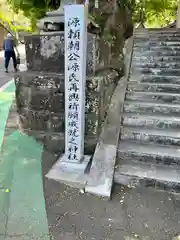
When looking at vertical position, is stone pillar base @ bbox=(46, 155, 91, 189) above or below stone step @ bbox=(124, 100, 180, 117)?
below

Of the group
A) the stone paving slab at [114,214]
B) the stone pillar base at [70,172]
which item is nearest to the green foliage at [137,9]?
the stone pillar base at [70,172]

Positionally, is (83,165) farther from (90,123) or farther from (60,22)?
(60,22)

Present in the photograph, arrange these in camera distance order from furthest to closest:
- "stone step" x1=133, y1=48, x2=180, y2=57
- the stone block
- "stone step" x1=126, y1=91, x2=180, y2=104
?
1. "stone step" x1=133, y1=48, x2=180, y2=57
2. "stone step" x1=126, y1=91, x2=180, y2=104
3. the stone block

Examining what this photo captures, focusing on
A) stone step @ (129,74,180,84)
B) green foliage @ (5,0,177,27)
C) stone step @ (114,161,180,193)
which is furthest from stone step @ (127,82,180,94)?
stone step @ (114,161,180,193)

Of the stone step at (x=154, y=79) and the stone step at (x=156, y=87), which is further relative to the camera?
the stone step at (x=154, y=79)

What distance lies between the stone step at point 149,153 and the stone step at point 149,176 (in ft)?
0.30

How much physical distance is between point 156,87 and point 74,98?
6.81ft

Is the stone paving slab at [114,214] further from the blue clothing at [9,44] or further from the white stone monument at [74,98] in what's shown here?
the blue clothing at [9,44]

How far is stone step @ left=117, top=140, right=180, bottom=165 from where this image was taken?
2698mm

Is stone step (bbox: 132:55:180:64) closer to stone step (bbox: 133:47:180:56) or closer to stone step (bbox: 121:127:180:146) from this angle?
stone step (bbox: 133:47:180:56)

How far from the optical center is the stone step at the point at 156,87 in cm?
390

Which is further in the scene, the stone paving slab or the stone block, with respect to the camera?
the stone block

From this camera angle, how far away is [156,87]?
397 cm

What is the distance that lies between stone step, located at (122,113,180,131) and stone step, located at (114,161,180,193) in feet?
2.33
